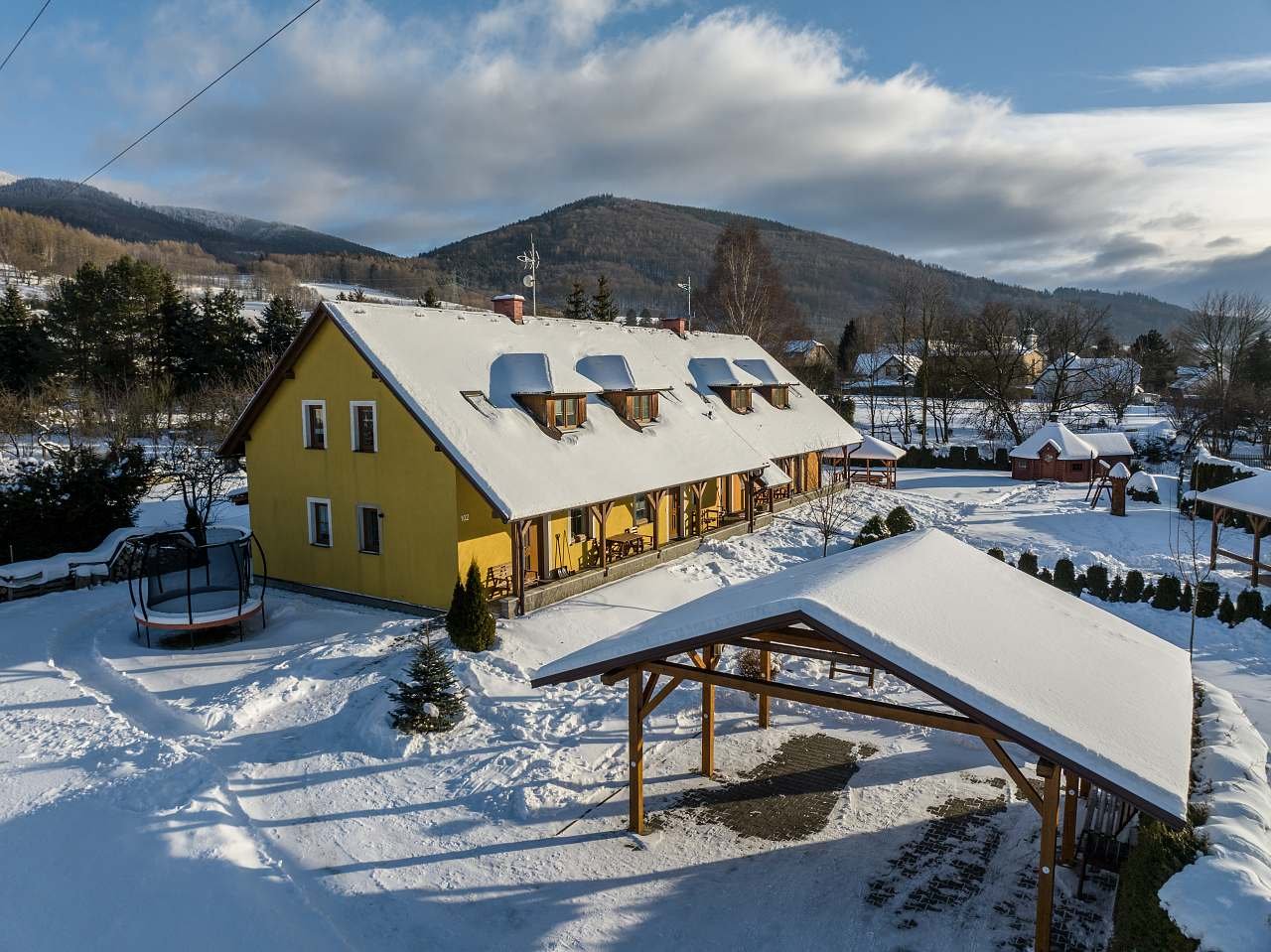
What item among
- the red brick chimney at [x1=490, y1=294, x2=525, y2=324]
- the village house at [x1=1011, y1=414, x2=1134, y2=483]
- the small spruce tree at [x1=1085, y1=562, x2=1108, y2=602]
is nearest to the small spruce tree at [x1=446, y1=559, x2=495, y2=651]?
the red brick chimney at [x1=490, y1=294, x2=525, y2=324]

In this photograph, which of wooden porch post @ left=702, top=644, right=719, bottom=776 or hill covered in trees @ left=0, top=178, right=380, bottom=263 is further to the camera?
hill covered in trees @ left=0, top=178, right=380, bottom=263

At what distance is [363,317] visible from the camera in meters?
18.3

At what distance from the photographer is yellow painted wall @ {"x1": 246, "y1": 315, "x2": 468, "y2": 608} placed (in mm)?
17047

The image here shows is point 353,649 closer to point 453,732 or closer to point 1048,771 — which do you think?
point 453,732

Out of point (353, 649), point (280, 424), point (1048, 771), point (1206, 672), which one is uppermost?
point (280, 424)

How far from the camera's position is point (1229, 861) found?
640 cm

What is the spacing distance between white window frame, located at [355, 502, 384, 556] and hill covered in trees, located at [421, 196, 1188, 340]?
9442 centimetres

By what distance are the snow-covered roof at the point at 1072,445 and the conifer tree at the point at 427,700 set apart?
36918 mm

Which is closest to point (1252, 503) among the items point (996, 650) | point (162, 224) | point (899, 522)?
point (899, 522)

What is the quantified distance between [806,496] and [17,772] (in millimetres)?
25465

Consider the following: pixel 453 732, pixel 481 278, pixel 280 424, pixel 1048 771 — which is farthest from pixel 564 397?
pixel 481 278

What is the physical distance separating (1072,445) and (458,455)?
35.1m

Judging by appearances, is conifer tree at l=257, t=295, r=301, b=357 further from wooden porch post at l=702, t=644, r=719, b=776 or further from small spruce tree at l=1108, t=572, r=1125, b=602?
small spruce tree at l=1108, t=572, r=1125, b=602

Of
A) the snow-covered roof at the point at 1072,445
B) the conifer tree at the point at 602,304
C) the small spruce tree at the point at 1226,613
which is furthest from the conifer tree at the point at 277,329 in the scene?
the small spruce tree at the point at 1226,613
